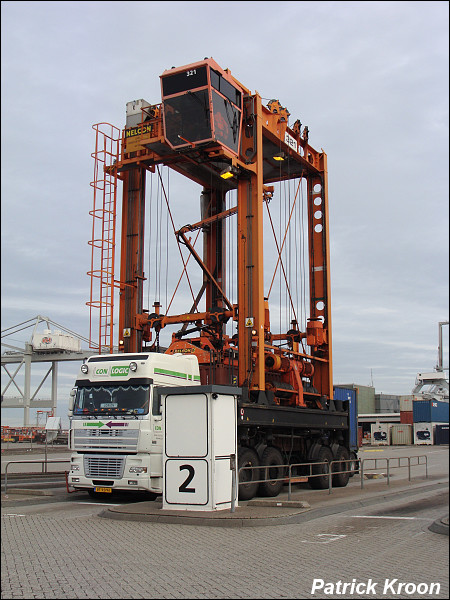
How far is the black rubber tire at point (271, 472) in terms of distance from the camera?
52.4ft

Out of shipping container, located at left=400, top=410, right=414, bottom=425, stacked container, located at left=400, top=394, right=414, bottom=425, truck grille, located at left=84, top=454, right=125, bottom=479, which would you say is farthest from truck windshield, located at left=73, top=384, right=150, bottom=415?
shipping container, located at left=400, top=410, right=414, bottom=425

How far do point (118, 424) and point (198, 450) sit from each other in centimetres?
267

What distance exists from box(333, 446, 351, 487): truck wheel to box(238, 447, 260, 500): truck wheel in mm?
4945

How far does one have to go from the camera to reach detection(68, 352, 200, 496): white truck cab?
14.3m

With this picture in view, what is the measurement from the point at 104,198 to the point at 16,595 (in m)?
16.1

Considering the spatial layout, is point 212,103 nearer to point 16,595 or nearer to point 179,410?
point 179,410

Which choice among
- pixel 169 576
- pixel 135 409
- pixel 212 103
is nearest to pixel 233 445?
pixel 135 409

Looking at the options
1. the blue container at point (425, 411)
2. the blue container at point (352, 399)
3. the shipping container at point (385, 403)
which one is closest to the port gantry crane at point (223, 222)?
the blue container at point (352, 399)

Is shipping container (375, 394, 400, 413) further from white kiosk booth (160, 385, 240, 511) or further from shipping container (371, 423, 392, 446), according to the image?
white kiosk booth (160, 385, 240, 511)

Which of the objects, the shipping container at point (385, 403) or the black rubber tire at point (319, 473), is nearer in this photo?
the black rubber tire at point (319, 473)

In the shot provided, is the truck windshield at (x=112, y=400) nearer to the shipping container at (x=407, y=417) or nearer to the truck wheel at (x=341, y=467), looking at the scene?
the truck wheel at (x=341, y=467)

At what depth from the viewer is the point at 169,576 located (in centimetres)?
750

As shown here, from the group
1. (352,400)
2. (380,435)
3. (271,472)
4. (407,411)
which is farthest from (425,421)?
(271,472)

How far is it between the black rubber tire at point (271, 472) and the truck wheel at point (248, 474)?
33cm
